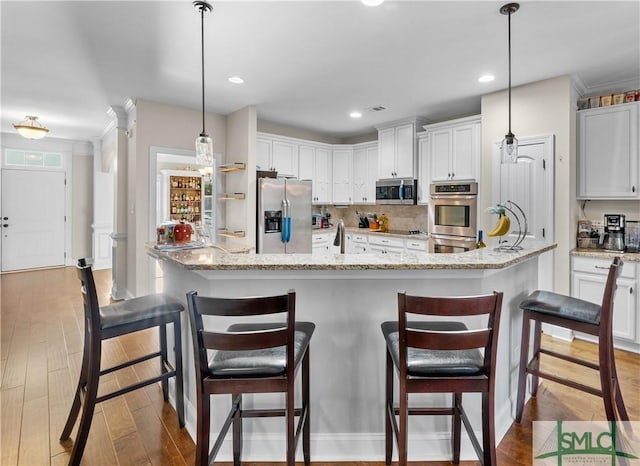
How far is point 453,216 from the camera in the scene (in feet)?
14.5

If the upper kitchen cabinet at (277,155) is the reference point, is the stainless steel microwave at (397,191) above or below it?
below

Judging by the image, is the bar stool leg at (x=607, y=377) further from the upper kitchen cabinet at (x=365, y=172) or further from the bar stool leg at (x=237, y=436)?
the upper kitchen cabinet at (x=365, y=172)

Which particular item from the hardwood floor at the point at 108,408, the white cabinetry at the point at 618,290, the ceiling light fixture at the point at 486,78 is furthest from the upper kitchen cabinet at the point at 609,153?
the hardwood floor at the point at 108,408

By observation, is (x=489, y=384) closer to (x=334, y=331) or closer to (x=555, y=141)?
(x=334, y=331)

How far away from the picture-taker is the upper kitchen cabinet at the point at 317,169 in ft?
19.2

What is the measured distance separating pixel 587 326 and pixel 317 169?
4.63m

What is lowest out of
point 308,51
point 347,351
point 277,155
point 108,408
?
point 108,408

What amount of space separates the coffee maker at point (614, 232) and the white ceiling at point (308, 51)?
4.44 feet

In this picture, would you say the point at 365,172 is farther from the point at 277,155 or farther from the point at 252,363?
the point at 252,363

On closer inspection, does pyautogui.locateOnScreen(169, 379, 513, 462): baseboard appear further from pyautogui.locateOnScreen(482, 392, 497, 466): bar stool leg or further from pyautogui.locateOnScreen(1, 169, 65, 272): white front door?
pyautogui.locateOnScreen(1, 169, 65, 272): white front door

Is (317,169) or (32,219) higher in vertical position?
(317,169)

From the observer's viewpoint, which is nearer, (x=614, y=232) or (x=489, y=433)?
(x=489, y=433)

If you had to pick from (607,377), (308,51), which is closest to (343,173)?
(308,51)

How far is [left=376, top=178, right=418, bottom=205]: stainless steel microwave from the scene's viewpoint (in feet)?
16.8
